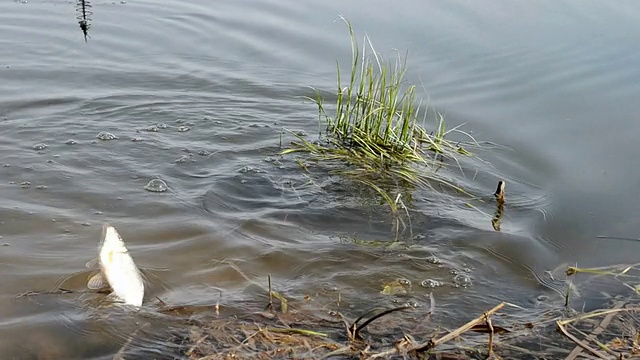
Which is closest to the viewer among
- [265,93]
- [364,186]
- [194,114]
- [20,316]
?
[20,316]

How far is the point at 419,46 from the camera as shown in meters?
7.72

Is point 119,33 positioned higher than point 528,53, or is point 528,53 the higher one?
point 528,53

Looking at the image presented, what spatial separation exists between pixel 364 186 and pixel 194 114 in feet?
5.96

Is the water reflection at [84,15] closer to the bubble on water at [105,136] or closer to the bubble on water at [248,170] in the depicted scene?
the bubble on water at [105,136]

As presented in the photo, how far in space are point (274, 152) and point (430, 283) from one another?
1.98 m

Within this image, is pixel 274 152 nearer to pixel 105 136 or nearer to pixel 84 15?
pixel 105 136

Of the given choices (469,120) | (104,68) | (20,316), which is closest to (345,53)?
(469,120)

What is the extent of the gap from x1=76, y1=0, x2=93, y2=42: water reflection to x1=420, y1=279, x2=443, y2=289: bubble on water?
5000 millimetres

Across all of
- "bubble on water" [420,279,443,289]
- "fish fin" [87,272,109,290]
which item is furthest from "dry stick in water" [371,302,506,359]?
"fish fin" [87,272,109,290]

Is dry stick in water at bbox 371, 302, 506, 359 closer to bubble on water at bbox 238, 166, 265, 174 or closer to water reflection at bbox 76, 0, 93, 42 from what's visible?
bubble on water at bbox 238, 166, 265, 174

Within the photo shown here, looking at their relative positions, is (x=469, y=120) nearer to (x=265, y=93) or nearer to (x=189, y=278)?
(x=265, y=93)

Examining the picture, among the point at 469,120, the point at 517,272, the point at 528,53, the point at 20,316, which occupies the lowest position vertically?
the point at 20,316

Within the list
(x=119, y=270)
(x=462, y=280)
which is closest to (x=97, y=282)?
(x=119, y=270)

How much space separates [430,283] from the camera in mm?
4133
